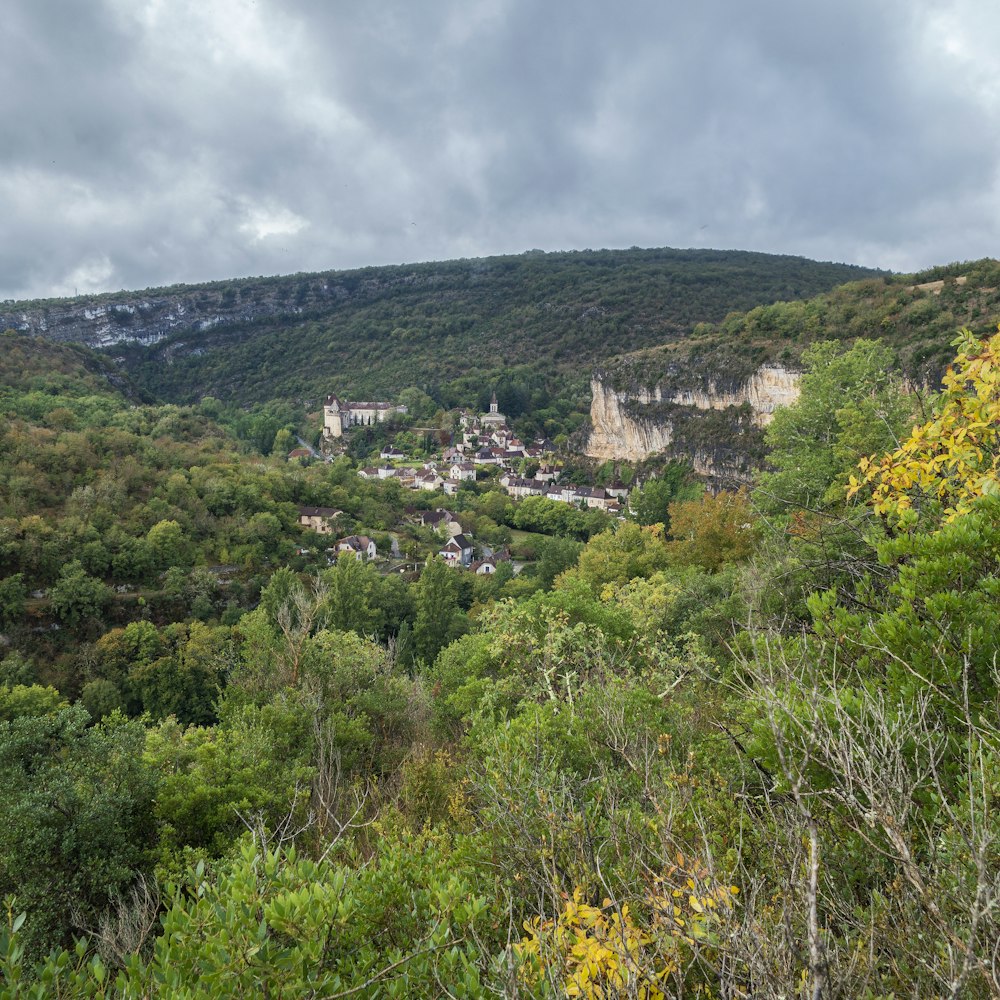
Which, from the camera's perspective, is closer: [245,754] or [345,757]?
[245,754]

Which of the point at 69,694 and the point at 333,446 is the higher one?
the point at 333,446

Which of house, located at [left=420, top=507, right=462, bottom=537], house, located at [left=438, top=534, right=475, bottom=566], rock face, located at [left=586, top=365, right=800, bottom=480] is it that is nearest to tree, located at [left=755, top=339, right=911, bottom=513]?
house, located at [left=438, top=534, right=475, bottom=566]

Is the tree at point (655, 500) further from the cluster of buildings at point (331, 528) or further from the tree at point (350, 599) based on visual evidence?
the tree at point (350, 599)

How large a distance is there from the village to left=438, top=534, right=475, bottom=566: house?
67 mm

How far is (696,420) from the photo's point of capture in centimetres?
5616

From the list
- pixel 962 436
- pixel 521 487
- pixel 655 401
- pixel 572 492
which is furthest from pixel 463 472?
pixel 962 436

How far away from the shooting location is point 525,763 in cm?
470

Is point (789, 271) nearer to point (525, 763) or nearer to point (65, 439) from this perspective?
point (65, 439)

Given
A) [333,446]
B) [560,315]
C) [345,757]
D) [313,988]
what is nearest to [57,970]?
[313,988]

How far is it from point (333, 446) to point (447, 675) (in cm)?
6996

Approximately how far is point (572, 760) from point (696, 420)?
54.5 metres

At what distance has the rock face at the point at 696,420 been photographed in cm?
5016

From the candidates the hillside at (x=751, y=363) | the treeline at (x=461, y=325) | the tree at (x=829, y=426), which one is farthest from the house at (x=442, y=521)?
the treeline at (x=461, y=325)

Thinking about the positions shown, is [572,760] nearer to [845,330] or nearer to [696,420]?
[845,330]
